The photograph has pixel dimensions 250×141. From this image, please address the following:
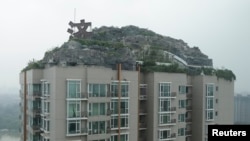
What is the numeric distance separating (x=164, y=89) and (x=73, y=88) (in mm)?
7069

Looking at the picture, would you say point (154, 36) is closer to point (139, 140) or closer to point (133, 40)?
point (133, 40)

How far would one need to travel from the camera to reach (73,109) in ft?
56.2

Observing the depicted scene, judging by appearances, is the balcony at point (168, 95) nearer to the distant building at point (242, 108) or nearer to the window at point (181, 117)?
the window at point (181, 117)

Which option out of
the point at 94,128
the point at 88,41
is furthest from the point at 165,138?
the point at 88,41

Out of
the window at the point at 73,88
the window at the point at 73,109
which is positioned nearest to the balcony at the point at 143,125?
the window at the point at 73,109

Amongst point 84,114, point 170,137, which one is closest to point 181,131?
point 170,137

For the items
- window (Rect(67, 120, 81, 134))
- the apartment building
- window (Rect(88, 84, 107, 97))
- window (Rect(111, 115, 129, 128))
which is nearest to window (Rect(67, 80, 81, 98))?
the apartment building

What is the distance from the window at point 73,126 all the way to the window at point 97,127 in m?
0.73

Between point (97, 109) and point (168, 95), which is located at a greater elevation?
point (168, 95)

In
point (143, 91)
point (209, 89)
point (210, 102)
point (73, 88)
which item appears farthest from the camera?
point (210, 102)

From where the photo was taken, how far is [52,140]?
16828 millimetres

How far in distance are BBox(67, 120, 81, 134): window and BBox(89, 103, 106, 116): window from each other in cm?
94

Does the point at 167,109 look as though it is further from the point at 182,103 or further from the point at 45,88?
the point at 45,88

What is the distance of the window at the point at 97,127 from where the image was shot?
57.4ft
